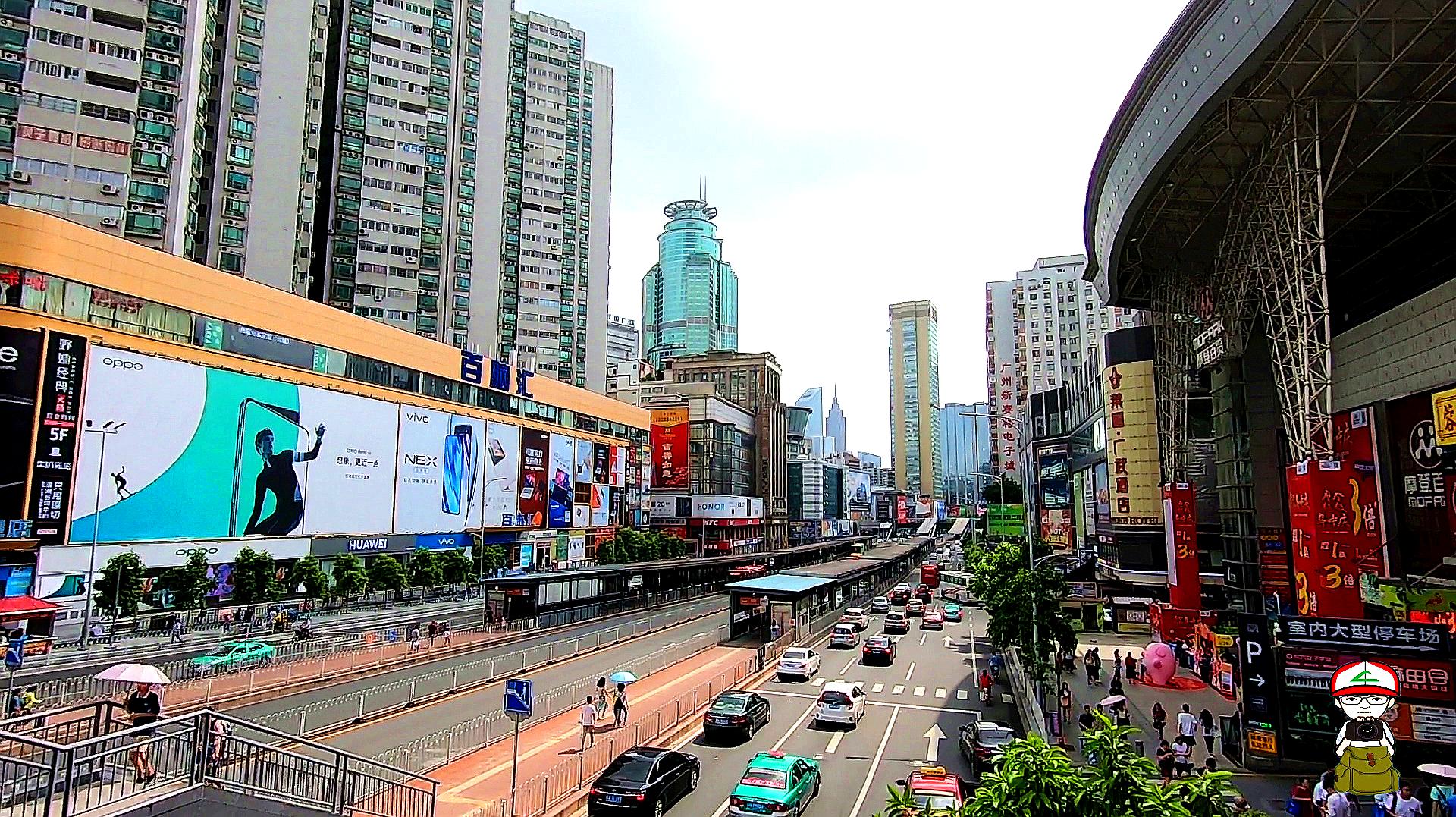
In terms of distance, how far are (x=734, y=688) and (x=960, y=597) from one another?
140ft

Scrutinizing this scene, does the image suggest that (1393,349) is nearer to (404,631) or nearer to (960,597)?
(404,631)

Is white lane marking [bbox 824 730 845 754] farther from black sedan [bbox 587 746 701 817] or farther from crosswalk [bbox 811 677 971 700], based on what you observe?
crosswalk [bbox 811 677 971 700]

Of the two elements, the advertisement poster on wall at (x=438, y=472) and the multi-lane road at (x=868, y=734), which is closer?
the multi-lane road at (x=868, y=734)

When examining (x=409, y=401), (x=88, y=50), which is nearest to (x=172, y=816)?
(x=409, y=401)

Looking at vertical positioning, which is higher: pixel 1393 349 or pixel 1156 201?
pixel 1156 201

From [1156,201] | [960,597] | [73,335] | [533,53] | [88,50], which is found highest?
[533,53]

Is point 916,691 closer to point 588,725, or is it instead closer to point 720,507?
point 588,725

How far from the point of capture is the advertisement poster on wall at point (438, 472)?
172ft

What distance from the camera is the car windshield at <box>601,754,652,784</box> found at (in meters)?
15.0

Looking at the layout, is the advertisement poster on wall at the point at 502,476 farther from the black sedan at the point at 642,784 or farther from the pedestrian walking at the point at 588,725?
the black sedan at the point at 642,784

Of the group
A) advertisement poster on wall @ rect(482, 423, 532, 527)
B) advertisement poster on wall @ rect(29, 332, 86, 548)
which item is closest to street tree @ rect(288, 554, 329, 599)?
advertisement poster on wall @ rect(29, 332, 86, 548)

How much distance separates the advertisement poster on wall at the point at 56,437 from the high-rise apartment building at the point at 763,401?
91.1 m

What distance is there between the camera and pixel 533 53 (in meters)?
93.4

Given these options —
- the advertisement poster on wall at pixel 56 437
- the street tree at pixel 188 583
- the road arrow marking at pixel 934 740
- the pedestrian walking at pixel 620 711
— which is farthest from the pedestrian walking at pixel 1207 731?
the advertisement poster on wall at pixel 56 437
